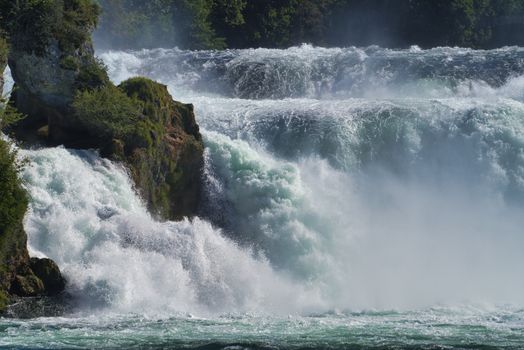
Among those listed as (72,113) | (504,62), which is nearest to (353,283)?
(72,113)

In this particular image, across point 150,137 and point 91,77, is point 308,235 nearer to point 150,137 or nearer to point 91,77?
point 150,137

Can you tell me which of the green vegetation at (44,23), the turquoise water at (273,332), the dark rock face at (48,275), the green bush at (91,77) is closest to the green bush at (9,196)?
the dark rock face at (48,275)

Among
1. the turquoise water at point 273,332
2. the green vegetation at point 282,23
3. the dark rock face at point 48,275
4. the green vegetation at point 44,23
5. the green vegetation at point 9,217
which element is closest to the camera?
the turquoise water at point 273,332

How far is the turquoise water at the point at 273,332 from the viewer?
20156 mm

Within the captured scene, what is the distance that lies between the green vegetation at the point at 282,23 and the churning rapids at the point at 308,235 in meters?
24.9

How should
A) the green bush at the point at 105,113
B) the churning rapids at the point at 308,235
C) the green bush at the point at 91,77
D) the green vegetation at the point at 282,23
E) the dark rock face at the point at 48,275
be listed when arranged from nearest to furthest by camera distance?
1. the churning rapids at the point at 308,235
2. the dark rock face at the point at 48,275
3. the green bush at the point at 105,113
4. the green bush at the point at 91,77
5. the green vegetation at the point at 282,23

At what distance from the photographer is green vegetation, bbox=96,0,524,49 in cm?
6231

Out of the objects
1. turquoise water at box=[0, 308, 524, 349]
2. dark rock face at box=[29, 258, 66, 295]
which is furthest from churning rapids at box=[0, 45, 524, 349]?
dark rock face at box=[29, 258, 66, 295]

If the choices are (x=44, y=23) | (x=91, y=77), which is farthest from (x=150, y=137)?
(x=44, y=23)

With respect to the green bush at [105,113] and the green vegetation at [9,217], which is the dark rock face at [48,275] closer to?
the green vegetation at [9,217]

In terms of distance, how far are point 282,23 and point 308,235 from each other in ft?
116

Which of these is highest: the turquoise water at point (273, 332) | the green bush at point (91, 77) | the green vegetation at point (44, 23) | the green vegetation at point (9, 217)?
the green vegetation at point (44, 23)

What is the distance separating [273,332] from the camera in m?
21.7

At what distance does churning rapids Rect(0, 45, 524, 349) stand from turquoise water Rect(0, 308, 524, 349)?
55 mm
